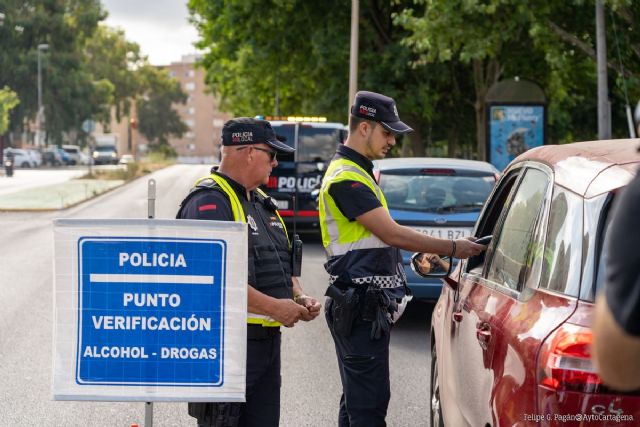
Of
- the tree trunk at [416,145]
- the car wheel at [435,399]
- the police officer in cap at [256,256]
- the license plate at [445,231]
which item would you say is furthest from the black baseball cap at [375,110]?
the tree trunk at [416,145]

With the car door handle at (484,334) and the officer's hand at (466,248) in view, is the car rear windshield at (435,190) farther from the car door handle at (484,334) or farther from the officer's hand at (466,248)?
the car door handle at (484,334)

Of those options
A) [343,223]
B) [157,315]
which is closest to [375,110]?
[343,223]

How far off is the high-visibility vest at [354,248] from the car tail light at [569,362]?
70.7 inches

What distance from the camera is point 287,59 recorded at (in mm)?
32281

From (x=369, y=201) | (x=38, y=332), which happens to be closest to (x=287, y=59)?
(x=38, y=332)

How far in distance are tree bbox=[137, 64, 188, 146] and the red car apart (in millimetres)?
134902

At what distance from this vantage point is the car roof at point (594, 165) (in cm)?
311

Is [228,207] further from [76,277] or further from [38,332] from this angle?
[38,332]

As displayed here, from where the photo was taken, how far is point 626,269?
5.72 feet

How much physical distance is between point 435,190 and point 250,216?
20.2 feet

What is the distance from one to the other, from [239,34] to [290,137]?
43.0 ft

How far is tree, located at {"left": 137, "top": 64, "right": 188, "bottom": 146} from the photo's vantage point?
137875 mm

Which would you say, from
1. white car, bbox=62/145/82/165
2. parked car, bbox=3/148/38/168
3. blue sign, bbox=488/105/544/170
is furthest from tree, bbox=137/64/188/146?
blue sign, bbox=488/105/544/170

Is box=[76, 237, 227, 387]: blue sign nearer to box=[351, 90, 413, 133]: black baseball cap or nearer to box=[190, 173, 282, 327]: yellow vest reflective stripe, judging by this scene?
box=[190, 173, 282, 327]: yellow vest reflective stripe
